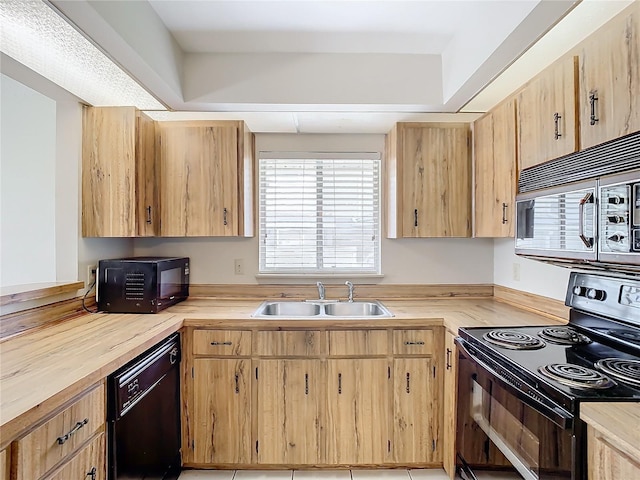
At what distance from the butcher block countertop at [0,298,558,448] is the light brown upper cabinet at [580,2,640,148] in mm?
1043

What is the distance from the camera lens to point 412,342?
82.7 inches

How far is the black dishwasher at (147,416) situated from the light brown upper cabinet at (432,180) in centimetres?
160

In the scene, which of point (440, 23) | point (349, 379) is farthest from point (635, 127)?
point (349, 379)

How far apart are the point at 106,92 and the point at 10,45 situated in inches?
19.1

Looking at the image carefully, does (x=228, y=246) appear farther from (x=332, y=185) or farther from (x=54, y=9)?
(x=54, y=9)

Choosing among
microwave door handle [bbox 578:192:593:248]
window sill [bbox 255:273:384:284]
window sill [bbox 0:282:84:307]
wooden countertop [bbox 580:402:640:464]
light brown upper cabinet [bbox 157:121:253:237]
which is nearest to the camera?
wooden countertop [bbox 580:402:640:464]

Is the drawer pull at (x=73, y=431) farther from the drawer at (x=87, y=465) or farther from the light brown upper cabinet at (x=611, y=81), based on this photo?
the light brown upper cabinet at (x=611, y=81)

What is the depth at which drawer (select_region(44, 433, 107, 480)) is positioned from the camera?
3.77 feet

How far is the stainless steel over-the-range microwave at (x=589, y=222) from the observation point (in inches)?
41.6

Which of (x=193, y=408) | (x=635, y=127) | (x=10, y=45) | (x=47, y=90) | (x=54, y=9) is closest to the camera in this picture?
(x=635, y=127)

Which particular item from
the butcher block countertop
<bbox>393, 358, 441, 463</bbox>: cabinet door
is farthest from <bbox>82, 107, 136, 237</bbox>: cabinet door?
<bbox>393, 358, 441, 463</bbox>: cabinet door

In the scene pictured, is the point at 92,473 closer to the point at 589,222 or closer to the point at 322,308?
the point at 322,308

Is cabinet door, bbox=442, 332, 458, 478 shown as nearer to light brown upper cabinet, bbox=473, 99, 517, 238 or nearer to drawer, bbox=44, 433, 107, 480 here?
light brown upper cabinet, bbox=473, 99, 517, 238

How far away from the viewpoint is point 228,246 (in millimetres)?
2727
